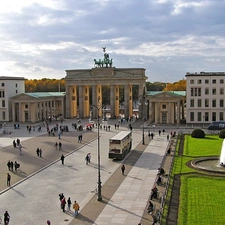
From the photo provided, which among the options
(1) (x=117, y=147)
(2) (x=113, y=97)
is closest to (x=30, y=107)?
(2) (x=113, y=97)

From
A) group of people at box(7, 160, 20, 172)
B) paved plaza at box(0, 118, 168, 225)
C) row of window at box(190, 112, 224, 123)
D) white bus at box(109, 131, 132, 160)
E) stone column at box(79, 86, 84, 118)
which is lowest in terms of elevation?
paved plaza at box(0, 118, 168, 225)

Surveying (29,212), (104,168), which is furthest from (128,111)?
(29,212)

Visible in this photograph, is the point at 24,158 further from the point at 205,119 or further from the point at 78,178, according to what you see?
the point at 205,119

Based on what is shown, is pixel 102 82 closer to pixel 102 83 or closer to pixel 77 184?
pixel 102 83

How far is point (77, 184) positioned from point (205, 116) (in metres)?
63.5

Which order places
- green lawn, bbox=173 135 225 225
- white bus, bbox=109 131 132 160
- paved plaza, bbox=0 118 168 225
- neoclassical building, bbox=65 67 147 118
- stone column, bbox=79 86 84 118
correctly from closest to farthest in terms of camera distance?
green lawn, bbox=173 135 225 225 → paved plaza, bbox=0 118 168 225 → white bus, bbox=109 131 132 160 → neoclassical building, bbox=65 67 147 118 → stone column, bbox=79 86 84 118

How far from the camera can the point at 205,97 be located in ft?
308

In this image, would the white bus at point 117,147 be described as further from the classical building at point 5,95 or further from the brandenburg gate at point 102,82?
the classical building at point 5,95

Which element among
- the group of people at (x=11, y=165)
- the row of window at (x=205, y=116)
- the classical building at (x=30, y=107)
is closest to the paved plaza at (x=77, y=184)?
the group of people at (x=11, y=165)

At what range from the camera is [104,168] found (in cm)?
4541

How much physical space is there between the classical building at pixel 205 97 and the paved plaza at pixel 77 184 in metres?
34.9

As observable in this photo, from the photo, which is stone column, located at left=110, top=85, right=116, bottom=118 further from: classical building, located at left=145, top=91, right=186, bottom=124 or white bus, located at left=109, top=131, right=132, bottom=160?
white bus, located at left=109, top=131, right=132, bottom=160

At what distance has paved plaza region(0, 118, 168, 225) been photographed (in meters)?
28.6

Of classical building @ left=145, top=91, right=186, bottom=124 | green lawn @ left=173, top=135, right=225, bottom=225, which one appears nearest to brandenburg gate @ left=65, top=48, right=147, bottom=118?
classical building @ left=145, top=91, right=186, bottom=124
